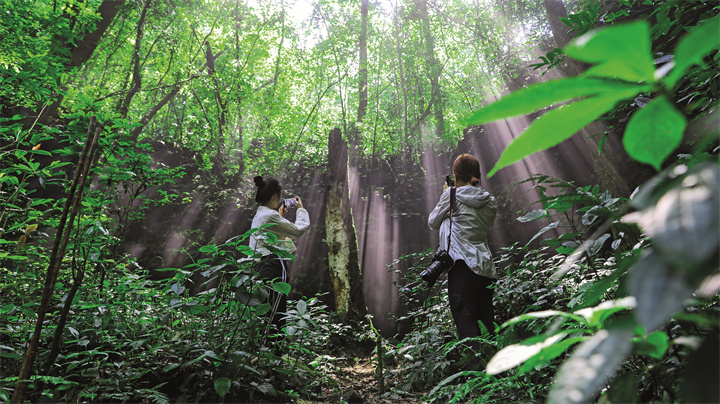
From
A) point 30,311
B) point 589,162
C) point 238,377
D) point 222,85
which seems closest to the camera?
point 30,311

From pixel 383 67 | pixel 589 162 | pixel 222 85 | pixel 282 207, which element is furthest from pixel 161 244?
pixel 589 162

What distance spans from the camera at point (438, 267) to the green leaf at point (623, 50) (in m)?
2.77

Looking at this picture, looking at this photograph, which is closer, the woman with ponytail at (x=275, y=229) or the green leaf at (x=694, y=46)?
the green leaf at (x=694, y=46)

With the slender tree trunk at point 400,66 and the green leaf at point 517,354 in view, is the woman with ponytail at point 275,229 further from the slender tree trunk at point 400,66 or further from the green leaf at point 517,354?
the slender tree trunk at point 400,66

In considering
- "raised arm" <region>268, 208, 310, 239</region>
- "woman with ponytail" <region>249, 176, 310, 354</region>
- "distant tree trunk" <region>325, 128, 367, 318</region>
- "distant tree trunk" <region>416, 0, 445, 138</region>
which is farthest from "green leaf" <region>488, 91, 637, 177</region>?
"distant tree trunk" <region>416, 0, 445, 138</region>

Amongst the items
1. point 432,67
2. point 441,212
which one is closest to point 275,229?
point 441,212

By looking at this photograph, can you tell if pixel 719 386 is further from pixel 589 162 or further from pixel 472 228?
pixel 589 162

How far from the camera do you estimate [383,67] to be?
46.7 feet

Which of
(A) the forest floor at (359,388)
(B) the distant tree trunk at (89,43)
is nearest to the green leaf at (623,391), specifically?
(A) the forest floor at (359,388)

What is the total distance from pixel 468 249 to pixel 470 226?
235 mm

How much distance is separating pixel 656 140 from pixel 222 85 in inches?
481

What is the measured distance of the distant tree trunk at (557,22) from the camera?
16.3 feet

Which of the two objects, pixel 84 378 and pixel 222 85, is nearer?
pixel 84 378

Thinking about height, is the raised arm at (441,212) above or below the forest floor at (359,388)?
above
